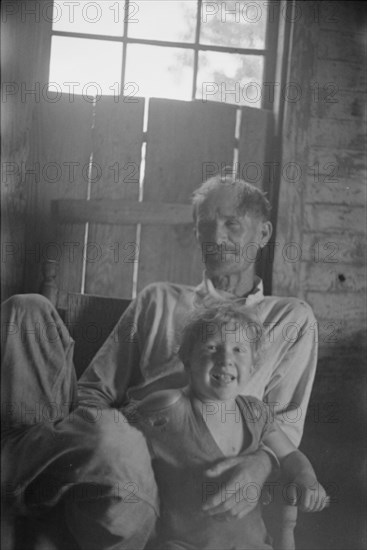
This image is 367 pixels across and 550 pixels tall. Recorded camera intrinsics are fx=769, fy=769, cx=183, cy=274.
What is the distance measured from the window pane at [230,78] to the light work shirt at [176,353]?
61cm

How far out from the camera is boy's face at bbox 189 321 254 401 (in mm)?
2379

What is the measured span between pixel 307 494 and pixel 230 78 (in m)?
1.39

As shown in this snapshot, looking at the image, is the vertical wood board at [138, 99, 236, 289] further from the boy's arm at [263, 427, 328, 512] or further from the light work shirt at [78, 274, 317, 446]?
the boy's arm at [263, 427, 328, 512]

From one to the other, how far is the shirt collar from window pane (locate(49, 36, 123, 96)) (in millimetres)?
690

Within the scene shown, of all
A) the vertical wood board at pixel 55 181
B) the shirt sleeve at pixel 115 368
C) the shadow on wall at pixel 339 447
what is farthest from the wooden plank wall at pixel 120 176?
the shadow on wall at pixel 339 447

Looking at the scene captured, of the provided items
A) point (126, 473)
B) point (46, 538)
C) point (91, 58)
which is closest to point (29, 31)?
point (91, 58)

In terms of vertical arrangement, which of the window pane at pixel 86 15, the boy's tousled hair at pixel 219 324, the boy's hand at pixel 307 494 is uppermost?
the window pane at pixel 86 15

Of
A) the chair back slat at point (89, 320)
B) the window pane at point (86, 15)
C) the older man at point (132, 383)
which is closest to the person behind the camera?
the older man at point (132, 383)

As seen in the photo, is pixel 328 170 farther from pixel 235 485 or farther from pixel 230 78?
pixel 235 485

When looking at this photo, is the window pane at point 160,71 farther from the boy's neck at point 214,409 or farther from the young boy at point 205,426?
the boy's neck at point 214,409

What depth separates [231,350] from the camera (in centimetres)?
238

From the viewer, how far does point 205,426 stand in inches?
93.8

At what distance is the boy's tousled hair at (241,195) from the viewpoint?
247cm

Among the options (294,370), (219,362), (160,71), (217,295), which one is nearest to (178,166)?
(160,71)
